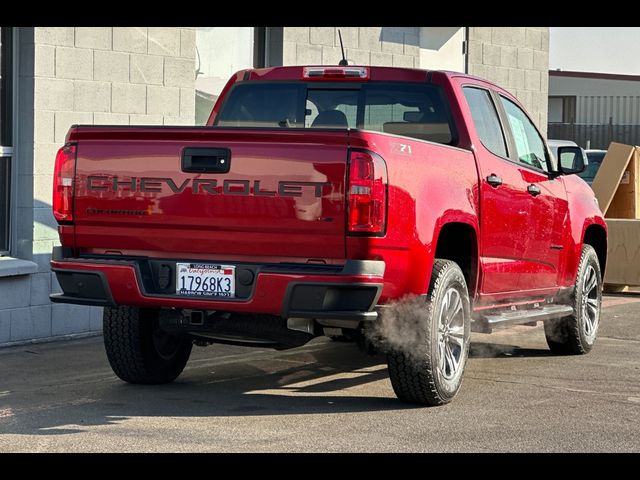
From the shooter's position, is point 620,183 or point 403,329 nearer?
point 403,329

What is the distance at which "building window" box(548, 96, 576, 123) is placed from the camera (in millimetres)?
45094

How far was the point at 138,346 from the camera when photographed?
25.9ft

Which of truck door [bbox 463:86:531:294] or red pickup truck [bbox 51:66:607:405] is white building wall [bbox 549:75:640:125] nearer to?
truck door [bbox 463:86:531:294]

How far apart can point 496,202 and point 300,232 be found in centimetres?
194

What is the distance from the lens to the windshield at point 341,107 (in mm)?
8188

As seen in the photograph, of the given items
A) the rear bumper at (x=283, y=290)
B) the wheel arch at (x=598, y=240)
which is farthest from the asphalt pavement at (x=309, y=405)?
the wheel arch at (x=598, y=240)

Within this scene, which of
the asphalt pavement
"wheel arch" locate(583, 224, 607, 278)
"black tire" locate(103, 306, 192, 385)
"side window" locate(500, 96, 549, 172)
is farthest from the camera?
"wheel arch" locate(583, 224, 607, 278)

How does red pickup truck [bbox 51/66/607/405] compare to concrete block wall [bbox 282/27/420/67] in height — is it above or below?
below

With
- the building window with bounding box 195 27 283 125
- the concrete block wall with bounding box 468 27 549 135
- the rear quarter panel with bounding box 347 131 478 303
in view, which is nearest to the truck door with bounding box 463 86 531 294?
the rear quarter panel with bounding box 347 131 478 303

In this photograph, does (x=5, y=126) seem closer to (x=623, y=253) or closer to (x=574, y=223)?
(x=574, y=223)

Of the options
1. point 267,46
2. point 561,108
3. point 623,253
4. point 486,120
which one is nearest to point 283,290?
point 486,120

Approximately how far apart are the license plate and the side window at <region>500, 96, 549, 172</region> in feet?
9.51
